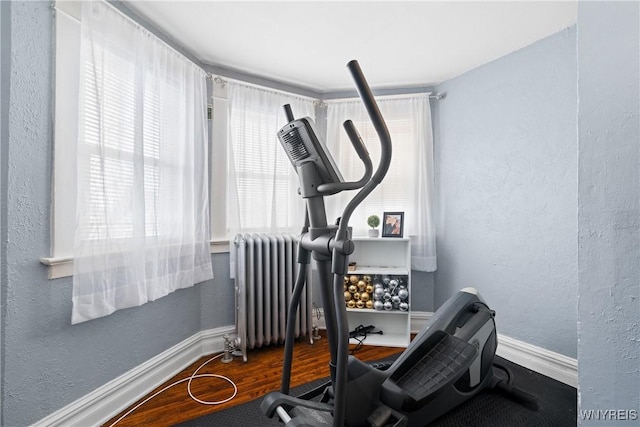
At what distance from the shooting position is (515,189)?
7.16 feet

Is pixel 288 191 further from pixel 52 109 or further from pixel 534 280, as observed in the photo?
pixel 534 280

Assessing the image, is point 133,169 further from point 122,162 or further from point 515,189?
point 515,189

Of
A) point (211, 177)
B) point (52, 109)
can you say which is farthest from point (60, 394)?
point (211, 177)

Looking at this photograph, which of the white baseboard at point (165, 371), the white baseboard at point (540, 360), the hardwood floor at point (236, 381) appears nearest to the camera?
the white baseboard at point (165, 371)

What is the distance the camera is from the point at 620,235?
0.74 meters

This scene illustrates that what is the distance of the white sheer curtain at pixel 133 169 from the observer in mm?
1423

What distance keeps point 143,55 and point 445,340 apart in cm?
237

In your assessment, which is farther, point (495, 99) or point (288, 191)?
point (288, 191)

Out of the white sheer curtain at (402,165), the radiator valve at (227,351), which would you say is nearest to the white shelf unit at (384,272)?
the white sheer curtain at (402,165)

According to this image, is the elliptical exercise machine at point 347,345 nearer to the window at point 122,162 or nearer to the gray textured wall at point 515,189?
the gray textured wall at point 515,189

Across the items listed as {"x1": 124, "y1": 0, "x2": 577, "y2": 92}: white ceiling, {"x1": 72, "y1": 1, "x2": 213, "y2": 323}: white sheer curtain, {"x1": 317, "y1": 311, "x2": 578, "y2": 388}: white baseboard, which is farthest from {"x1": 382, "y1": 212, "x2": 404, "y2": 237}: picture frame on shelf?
{"x1": 72, "y1": 1, "x2": 213, "y2": 323}: white sheer curtain

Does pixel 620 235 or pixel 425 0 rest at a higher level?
pixel 425 0

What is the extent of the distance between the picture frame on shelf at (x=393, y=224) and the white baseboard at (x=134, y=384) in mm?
1610

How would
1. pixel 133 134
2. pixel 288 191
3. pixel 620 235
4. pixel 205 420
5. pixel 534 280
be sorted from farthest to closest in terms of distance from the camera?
pixel 288 191, pixel 534 280, pixel 133 134, pixel 205 420, pixel 620 235
